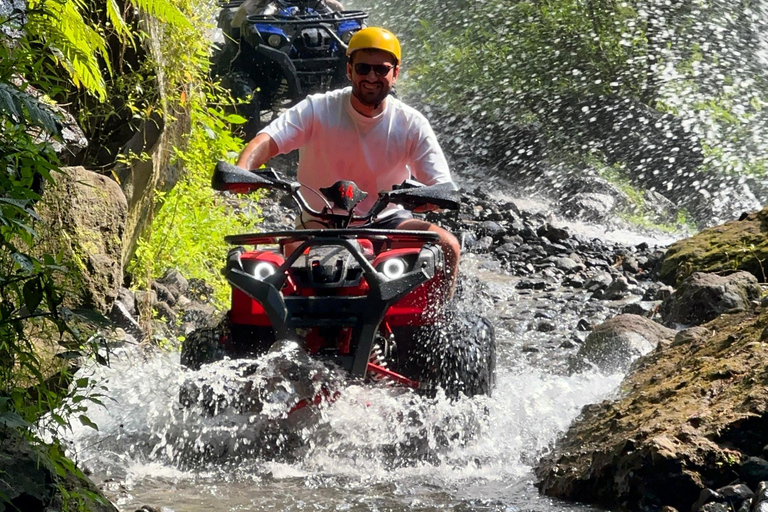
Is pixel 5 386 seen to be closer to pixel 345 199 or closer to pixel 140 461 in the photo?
pixel 140 461

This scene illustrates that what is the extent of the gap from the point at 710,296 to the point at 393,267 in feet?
9.86

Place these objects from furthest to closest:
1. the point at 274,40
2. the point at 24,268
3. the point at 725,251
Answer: the point at 274,40, the point at 725,251, the point at 24,268

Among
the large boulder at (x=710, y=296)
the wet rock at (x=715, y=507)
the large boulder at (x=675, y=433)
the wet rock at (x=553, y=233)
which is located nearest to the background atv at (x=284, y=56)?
the wet rock at (x=553, y=233)

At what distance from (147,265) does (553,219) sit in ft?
21.0

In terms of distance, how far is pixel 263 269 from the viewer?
435 cm

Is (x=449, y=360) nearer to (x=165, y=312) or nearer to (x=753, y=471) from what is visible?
(x=753, y=471)

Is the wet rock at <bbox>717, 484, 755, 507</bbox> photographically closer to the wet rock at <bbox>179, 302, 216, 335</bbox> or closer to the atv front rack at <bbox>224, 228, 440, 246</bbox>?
the atv front rack at <bbox>224, 228, 440, 246</bbox>

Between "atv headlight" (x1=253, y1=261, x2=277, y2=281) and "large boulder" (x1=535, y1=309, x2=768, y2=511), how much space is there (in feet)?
4.20

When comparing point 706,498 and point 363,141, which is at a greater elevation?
point 363,141

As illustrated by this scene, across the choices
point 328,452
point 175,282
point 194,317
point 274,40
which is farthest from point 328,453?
point 274,40

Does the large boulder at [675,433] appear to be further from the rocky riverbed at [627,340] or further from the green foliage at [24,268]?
the green foliage at [24,268]

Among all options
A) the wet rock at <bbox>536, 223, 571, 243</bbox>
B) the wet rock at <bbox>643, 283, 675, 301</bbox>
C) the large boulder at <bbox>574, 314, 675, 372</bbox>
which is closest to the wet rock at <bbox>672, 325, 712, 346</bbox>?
the large boulder at <bbox>574, 314, 675, 372</bbox>

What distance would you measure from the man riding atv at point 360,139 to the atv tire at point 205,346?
93 centimetres

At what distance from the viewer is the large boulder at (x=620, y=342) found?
19.2ft
